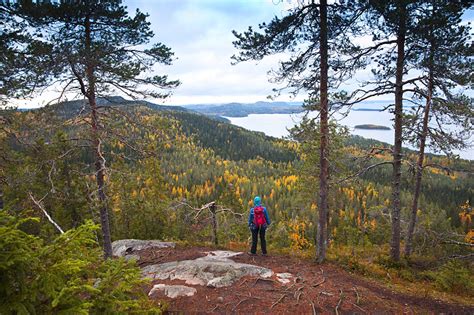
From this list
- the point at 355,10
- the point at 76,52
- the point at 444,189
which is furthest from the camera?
the point at 444,189

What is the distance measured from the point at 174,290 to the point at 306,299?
3.29 m

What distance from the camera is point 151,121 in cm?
972

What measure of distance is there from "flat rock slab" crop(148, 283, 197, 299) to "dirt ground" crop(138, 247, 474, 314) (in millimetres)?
160

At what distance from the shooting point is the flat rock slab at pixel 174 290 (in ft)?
23.4

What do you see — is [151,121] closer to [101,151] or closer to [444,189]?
[101,151]

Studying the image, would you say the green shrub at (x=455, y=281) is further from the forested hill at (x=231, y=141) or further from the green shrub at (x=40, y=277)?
the forested hill at (x=231, y=141)

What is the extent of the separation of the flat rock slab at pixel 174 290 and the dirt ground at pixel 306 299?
0.53 feet

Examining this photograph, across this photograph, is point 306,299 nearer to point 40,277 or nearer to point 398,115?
point 40,277

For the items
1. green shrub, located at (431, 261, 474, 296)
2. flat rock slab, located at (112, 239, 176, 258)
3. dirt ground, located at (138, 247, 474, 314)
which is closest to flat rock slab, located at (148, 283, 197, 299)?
dirt ground, located at (138, 247, 474, 314)

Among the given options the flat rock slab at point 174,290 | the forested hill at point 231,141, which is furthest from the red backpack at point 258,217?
the forested hill at point 231,141

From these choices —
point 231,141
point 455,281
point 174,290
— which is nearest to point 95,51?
point 174,290

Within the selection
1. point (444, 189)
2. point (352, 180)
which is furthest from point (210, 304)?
point (444, 189)

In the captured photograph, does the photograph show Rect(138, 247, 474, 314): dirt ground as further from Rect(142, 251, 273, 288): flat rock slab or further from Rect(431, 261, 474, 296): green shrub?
Rect(431, 261, 474, 296): green shrub

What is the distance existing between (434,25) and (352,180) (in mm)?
5423
